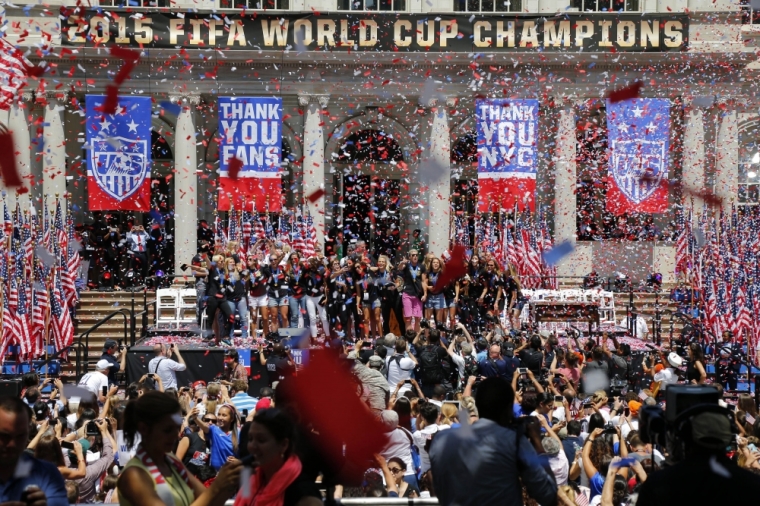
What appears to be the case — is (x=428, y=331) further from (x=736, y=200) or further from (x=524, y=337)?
(x=736, y=200)

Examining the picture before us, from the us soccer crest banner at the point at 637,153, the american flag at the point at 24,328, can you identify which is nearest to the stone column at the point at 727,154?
the us soccer crest banner at the point at 637,153

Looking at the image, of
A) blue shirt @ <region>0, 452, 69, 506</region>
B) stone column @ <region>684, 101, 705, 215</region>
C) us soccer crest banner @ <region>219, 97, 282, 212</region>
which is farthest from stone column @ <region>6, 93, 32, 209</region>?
blue shirt @ <region>0, 452, 69, 506</region>

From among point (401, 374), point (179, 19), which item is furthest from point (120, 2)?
point (401, 374)

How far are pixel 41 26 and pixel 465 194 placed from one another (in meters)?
13.6

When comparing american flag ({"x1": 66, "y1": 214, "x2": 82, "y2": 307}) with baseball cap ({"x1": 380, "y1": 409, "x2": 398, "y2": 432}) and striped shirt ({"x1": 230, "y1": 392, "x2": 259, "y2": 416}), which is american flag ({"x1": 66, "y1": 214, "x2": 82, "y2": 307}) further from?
baseball cap ({"x1": 380, "y1": 409, "x2": 398, "y2": 432})

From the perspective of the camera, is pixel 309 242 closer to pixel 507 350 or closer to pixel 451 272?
pixel 451 272

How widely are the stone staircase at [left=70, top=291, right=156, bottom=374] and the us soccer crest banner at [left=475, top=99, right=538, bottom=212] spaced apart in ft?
29.2

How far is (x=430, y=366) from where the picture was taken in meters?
16.7

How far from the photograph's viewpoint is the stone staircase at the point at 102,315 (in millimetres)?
24688

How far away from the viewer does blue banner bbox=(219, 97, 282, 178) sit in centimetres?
3020

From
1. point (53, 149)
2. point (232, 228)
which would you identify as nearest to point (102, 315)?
point (232, 228)

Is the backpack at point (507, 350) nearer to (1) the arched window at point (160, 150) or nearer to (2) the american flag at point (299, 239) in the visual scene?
(2) the american flag at point (299, 239)

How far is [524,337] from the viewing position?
20.1 meters

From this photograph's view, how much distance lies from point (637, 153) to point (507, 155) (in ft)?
10.7
